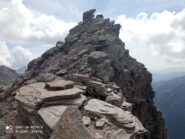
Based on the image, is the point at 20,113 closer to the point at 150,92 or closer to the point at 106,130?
the point at 106,130

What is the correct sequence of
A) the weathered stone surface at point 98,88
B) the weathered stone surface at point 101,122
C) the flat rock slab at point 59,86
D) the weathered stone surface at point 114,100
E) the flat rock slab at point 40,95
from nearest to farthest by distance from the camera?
the weathered stone surface at point 101,122 < the flat rock slab at point 40,95 < the flat rock slab at point 59,86 < the weathered stone surface at point 114,100 < the weathered stone surface at point 98,88

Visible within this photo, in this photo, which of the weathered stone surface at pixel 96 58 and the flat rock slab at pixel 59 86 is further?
the weathered stone surface at pixel 96 58

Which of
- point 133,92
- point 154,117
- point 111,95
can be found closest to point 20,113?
point 111,95

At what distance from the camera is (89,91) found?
33.8 metres

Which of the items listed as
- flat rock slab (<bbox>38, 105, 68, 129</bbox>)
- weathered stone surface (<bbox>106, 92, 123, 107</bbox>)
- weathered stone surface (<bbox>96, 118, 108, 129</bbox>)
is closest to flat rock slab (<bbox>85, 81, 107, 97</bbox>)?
weathered stone surface (<bbox>106, 92, 123, 107</bbox>)

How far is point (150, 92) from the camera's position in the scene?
12888 centimetres

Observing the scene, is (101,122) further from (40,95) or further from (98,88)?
(98,88)

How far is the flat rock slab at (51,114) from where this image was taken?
2317 centimetres

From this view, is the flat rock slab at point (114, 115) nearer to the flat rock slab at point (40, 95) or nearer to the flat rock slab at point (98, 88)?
the flat rock slab at point (40, 95)

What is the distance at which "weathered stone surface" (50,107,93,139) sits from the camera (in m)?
19.6

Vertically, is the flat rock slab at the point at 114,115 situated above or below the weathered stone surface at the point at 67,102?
below

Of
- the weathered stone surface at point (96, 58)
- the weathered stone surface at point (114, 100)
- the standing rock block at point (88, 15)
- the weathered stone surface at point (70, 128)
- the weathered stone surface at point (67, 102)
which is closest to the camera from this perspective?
the weathered stone surface at point (70, 128)

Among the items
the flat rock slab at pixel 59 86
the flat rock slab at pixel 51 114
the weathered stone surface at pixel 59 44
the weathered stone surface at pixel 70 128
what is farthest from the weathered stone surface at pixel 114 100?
the weathered stone surface at pixel 59 44
